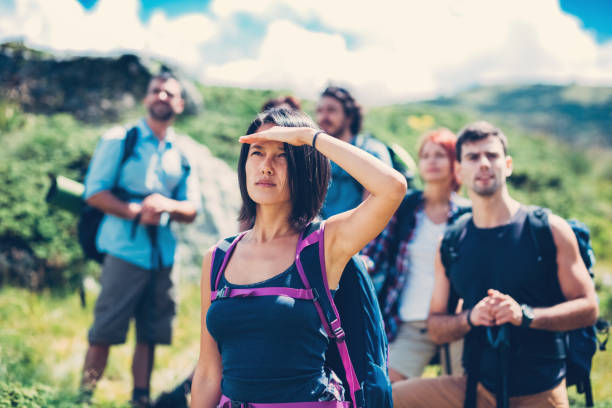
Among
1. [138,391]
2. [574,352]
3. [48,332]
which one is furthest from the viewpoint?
[48,332]

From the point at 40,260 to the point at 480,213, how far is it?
17.3ft

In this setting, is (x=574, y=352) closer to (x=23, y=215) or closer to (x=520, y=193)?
(x=23, y=215)

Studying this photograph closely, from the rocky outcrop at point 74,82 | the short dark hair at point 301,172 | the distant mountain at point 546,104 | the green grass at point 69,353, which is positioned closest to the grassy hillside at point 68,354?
the green grass at point 69,353

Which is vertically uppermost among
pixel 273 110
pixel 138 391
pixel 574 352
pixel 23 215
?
pixel 273 110

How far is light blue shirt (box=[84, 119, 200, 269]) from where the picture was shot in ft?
12.6

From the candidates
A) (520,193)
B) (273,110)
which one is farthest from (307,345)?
(520,193)

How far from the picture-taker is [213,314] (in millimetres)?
1955

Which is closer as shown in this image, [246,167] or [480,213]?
[246,167]

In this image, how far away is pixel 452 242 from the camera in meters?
2.98

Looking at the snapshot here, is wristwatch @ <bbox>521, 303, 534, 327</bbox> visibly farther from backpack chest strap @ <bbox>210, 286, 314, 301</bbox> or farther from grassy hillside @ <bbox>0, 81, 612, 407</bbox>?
grassy hillside @ <bbox>0, 81, 612, 407</bbox>

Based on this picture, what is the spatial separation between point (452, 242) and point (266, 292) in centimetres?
152

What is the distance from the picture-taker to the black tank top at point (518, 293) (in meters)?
2.59

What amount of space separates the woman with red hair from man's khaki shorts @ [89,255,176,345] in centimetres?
174

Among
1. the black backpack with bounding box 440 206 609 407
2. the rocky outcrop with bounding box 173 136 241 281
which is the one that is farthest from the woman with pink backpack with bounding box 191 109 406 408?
the rocky outcrop with bounding box 173 136 241 281
